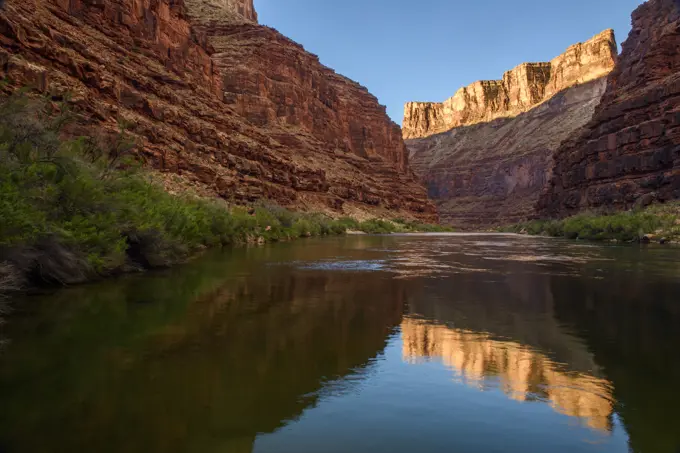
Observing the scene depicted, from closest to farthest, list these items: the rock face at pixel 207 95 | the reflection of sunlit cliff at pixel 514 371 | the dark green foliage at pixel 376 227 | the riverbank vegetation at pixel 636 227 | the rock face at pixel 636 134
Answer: the reflection of sunlit cliff at pixel 514 371 → the riverbank vegetation at pixel 636 227 → the rock face at pixel 207 95 → the rock face at pixel 636 134 → the dark green foliage at pixel 376 227

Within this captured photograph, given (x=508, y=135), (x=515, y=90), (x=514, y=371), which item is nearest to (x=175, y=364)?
(x=514, y=371)

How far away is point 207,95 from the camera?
51.7 meters

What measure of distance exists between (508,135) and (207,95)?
11270cm

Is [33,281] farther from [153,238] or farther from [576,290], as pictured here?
[576,290]

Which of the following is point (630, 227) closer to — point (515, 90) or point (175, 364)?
point (175, 364)

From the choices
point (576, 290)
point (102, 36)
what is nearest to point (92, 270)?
point (576, 290)

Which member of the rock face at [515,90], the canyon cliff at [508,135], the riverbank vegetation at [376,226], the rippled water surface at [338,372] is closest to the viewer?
the rippled water surface at [338,372]

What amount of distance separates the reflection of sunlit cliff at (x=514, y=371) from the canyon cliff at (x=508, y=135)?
10882 centimetres

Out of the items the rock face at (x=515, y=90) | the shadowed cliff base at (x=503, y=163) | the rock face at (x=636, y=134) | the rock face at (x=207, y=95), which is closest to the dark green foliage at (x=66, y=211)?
the rock face at (x=207, y=95)

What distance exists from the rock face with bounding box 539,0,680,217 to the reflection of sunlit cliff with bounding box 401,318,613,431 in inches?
1739

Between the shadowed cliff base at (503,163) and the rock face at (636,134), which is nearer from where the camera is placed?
the rock face at (636,134)

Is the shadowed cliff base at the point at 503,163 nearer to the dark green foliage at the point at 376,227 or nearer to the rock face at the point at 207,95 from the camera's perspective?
the rock face at the point at 207,95

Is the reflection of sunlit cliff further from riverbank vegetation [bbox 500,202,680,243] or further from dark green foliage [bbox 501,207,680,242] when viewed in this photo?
dark green foliage [bbox 501,207,680,242]

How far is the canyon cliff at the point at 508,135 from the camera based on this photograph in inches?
4811
